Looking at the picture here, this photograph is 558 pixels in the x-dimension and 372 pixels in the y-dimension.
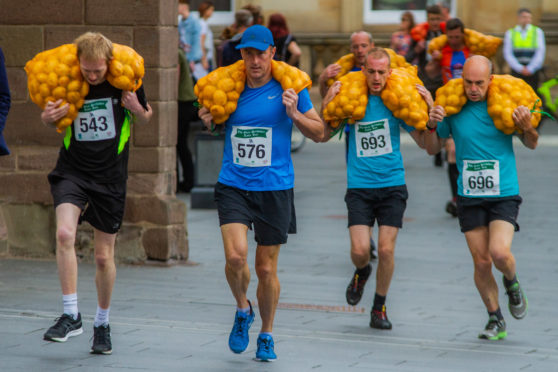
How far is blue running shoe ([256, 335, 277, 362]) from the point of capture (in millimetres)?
6656

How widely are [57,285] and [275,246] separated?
2648mm

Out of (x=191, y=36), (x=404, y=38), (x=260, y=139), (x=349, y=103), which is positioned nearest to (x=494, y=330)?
(x=349, y=103)

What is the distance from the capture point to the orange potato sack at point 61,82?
22.7 ft

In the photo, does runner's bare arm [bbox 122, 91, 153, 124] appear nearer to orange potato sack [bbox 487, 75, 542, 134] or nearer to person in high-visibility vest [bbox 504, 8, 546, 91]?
orange potato sack [bbox 487, 75, 542, 134]

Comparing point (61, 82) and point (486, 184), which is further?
point (486, 184)

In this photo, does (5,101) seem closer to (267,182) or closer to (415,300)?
(267,182)

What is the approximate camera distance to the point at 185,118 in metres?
14.5

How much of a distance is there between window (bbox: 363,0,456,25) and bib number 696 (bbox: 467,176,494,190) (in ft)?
56.9

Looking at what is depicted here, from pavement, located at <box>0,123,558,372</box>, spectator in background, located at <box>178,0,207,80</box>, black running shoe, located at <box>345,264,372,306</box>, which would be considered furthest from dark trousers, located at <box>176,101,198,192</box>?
black running shoe, located at <box>345,264,372,306</box>

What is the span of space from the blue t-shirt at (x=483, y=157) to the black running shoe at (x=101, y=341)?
239 cm

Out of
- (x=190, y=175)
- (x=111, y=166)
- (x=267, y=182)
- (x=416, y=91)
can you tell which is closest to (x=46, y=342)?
(x=111, y=166)

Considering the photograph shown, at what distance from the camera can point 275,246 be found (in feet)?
22.5

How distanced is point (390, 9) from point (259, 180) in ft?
60.4

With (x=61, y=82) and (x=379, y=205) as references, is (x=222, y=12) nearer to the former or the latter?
(x=379, y=205)
